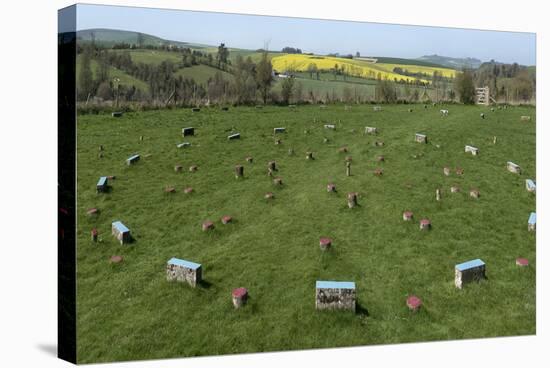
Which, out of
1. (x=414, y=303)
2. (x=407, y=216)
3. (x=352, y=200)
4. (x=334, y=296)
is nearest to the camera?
(x=334, y=296)

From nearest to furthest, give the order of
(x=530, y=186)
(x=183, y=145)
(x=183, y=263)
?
(x=183, y=263), (x=530, y=186), (x=183, y=145)

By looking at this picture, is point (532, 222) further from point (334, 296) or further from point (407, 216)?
point (334, 296)

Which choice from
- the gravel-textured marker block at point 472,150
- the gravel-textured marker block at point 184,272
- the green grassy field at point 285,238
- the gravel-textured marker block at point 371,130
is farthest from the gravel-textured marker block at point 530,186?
the gravel-textured marker block at point 184,272

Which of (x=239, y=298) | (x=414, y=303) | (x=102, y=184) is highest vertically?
(x=102, y=184)

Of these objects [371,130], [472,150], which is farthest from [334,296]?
[371,130]

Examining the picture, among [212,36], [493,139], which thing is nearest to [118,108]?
[212,36]

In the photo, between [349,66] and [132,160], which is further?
[132,160]

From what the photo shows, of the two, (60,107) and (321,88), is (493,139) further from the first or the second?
(60,107)
